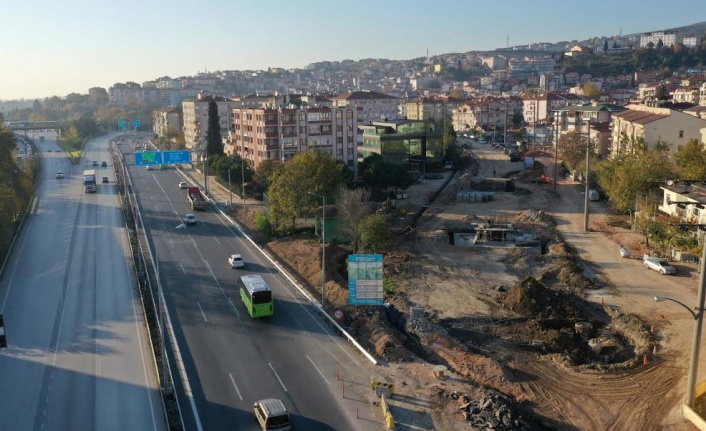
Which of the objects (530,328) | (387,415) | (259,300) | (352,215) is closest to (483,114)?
(352,215)

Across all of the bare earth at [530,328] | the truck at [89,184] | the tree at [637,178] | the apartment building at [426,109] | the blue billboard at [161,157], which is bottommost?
the bare earth at [530,328]

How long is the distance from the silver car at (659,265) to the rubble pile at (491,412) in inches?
792

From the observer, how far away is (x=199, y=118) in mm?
104750

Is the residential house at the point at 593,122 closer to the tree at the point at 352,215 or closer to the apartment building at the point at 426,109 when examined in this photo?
the tree at the point at 352,215

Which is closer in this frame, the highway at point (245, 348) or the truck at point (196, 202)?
the highway at point (245, 348)

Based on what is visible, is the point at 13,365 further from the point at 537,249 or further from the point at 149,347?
the point at 537,249

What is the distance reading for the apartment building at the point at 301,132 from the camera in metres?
69.2

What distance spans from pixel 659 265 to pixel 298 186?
25.0 metres

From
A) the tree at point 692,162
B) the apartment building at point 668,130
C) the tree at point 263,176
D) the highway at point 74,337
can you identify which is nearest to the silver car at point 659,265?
the tree at point 692,162

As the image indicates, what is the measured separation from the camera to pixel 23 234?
4900 cm

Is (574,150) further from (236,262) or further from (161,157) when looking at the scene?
(161,157)

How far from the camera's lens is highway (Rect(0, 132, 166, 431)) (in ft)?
69.9

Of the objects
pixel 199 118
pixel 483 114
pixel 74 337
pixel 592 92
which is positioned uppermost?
pixel 592 92

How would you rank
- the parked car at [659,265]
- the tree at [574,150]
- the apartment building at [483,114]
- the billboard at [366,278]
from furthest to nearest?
the apartment building at [483,114], the tree at [574,150], the parked car at [659,265], the billboard at [366,278]
